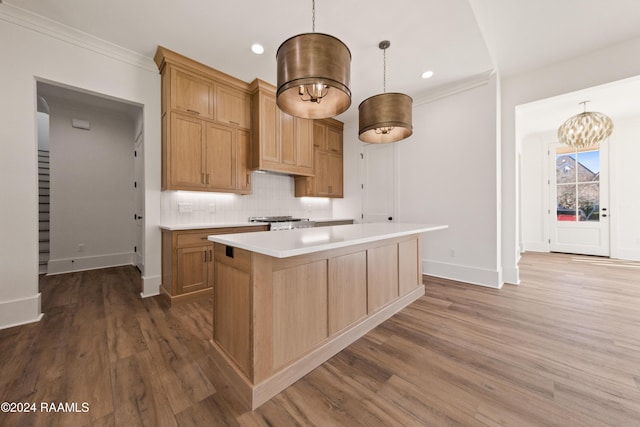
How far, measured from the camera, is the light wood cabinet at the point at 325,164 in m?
4.66

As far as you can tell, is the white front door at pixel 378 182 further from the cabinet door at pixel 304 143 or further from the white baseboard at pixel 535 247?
the white baseboard at pixel 535 247

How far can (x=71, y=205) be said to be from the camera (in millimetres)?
4340

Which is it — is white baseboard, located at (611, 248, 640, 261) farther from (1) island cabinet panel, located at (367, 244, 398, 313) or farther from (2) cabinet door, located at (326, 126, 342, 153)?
(2) cabinet door, located at (326, 126, 342, 153)

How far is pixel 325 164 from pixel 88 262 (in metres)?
4.83

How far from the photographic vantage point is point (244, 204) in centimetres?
395

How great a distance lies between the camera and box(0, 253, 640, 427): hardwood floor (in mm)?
1292

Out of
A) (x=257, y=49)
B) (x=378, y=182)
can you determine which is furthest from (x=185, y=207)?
(x=378, y=182)

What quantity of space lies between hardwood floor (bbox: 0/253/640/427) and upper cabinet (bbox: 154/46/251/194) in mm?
1660

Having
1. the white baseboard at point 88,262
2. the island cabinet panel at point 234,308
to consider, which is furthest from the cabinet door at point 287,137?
the white baseboard at point 88,262

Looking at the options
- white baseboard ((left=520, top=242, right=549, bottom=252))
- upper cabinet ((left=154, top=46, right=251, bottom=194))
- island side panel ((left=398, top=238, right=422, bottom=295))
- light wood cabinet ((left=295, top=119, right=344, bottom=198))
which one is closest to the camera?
island side panel ((left=398, top=238, right=422, bottom=295))

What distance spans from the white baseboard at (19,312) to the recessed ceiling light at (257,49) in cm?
349

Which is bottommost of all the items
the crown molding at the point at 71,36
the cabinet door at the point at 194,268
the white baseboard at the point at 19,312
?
the white baseboard at the point at 19,312

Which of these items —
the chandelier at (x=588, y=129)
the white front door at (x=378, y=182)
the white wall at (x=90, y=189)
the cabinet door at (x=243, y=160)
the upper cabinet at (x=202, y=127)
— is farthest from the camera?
the white front door at (x=378, y=182)

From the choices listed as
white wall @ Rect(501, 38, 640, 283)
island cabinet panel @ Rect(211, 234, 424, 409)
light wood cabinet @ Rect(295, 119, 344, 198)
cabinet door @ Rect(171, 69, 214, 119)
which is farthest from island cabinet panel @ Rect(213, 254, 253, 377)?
white wall @ Rect(501, 38, 640, 283)
